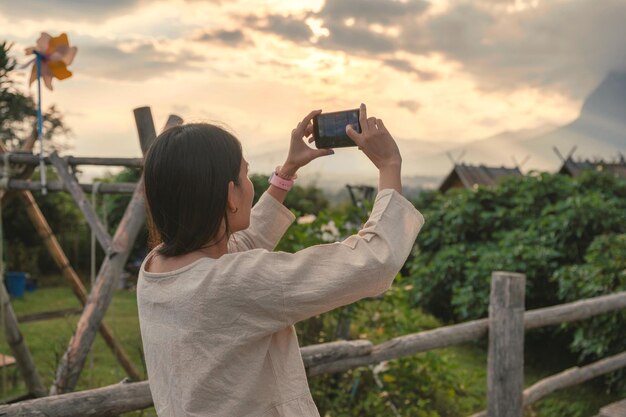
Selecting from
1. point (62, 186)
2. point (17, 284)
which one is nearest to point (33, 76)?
point (62, 186)

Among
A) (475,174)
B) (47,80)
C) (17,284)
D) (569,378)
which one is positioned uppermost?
(47,80)

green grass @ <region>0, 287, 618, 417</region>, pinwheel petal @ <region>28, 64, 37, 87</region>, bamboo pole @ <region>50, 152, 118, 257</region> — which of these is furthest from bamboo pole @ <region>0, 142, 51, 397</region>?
bamboo pole @ <region>50, 152, 118, 257</region>

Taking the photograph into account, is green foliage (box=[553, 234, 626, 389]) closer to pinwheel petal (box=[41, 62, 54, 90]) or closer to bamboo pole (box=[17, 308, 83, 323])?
pinwheel petal (box=[41, 62, 54, 90])

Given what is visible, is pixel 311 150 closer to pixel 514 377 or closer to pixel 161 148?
pixel 161 148

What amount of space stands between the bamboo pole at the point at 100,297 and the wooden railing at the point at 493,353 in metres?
1.29

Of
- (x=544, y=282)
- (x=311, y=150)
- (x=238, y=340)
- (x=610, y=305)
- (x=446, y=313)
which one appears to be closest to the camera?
(x=238, y=340)

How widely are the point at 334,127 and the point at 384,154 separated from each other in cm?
17

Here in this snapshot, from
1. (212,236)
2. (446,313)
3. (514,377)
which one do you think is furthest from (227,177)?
(446,313)

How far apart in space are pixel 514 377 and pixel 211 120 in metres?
2.79

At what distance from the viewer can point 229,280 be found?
1191 mm

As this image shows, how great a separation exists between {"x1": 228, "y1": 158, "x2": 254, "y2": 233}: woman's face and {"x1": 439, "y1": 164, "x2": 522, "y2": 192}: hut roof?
1242 centimetres

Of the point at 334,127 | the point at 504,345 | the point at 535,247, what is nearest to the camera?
the point at 334,127

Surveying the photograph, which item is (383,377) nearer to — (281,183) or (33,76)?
(281,183)

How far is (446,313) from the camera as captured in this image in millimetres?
8086
